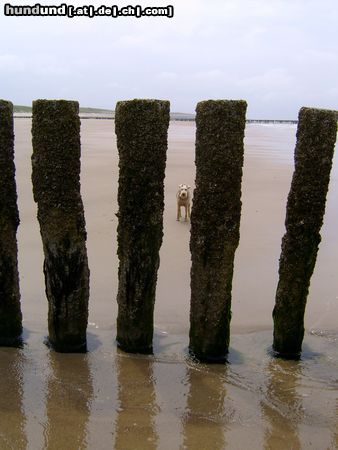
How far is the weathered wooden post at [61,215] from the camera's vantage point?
4637 mm

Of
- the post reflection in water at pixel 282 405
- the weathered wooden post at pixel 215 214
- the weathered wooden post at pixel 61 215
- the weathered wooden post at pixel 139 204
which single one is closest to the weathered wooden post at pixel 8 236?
the weathered wooden post at pixel 61 215

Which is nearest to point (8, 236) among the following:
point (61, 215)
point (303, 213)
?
point (61, 215)

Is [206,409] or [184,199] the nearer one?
[206,409]

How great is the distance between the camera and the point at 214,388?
4.61m

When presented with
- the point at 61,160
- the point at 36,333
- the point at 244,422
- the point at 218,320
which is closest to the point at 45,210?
the point at 61,160

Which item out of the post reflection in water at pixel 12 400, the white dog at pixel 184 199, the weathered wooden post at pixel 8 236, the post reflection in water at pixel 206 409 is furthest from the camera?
the white dog at pixel 184 199

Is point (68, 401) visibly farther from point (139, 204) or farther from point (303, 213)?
point (303, 213)

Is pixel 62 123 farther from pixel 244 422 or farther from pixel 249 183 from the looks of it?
pixel 249 183

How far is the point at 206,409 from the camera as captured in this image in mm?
4273

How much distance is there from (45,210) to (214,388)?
2.12 meters

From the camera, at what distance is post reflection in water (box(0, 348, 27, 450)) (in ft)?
12.4

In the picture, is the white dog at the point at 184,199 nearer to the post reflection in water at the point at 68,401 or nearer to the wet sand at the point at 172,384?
the wet sand at the point at 172,384

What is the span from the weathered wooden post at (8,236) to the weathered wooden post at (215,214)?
5.55ft

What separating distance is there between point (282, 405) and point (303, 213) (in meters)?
1.63
